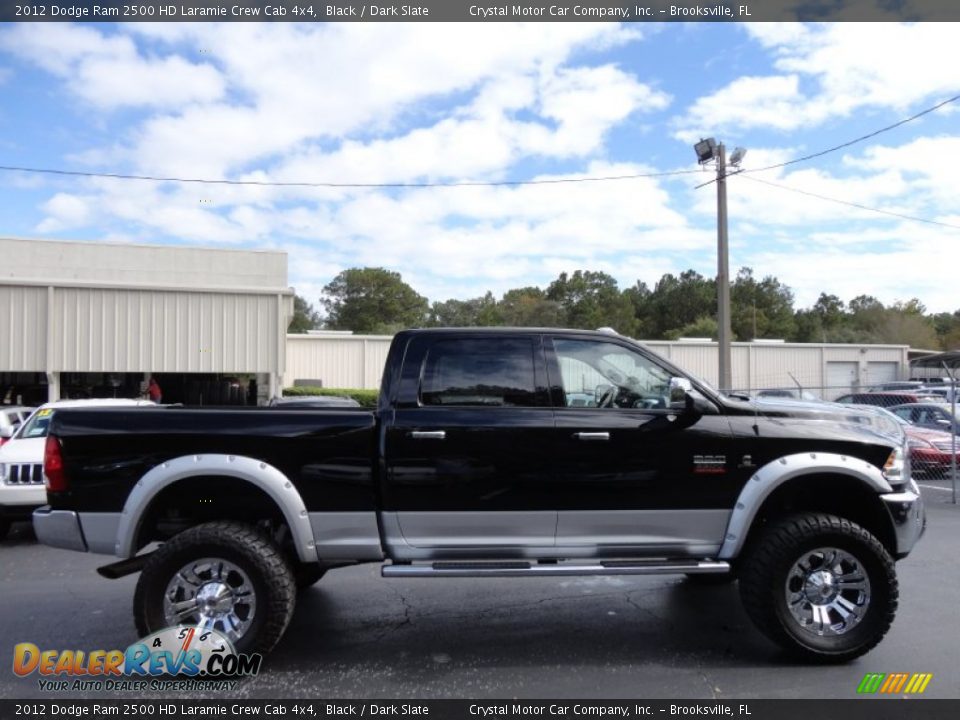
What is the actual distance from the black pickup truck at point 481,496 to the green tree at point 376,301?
65941 millimetres

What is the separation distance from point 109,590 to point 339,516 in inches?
122

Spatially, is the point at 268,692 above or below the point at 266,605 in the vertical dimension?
below

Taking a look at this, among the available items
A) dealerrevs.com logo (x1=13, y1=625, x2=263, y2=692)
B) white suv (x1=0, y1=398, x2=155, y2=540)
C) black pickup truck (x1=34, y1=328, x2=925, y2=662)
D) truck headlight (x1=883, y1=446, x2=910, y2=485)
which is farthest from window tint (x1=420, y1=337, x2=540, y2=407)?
white suv (x1=0, y1=398, x2=155, y2=540)

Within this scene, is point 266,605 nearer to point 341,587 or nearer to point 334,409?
point 334,409

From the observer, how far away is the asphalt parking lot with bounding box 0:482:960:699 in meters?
4.25

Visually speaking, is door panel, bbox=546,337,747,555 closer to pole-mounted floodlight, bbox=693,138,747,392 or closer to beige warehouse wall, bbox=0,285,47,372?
pole-mounted floodlight, bbox=693,138,747,392

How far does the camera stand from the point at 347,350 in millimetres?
30609

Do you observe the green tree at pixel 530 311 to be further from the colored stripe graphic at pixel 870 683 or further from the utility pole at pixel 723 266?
the colored stripe graphic at pixel 870 683

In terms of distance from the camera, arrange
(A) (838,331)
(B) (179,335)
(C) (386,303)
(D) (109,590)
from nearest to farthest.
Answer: (D) (109,590), (B) (179,335), (A) (838,331), (C) (386,303)

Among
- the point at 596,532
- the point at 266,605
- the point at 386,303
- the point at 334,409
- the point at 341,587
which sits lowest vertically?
the point at 341,587

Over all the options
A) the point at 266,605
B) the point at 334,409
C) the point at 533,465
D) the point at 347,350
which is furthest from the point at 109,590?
the point at 347,350

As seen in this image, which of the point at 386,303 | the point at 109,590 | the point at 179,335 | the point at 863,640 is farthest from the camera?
the point at 386,303

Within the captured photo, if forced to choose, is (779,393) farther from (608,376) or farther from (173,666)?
(173,666)
